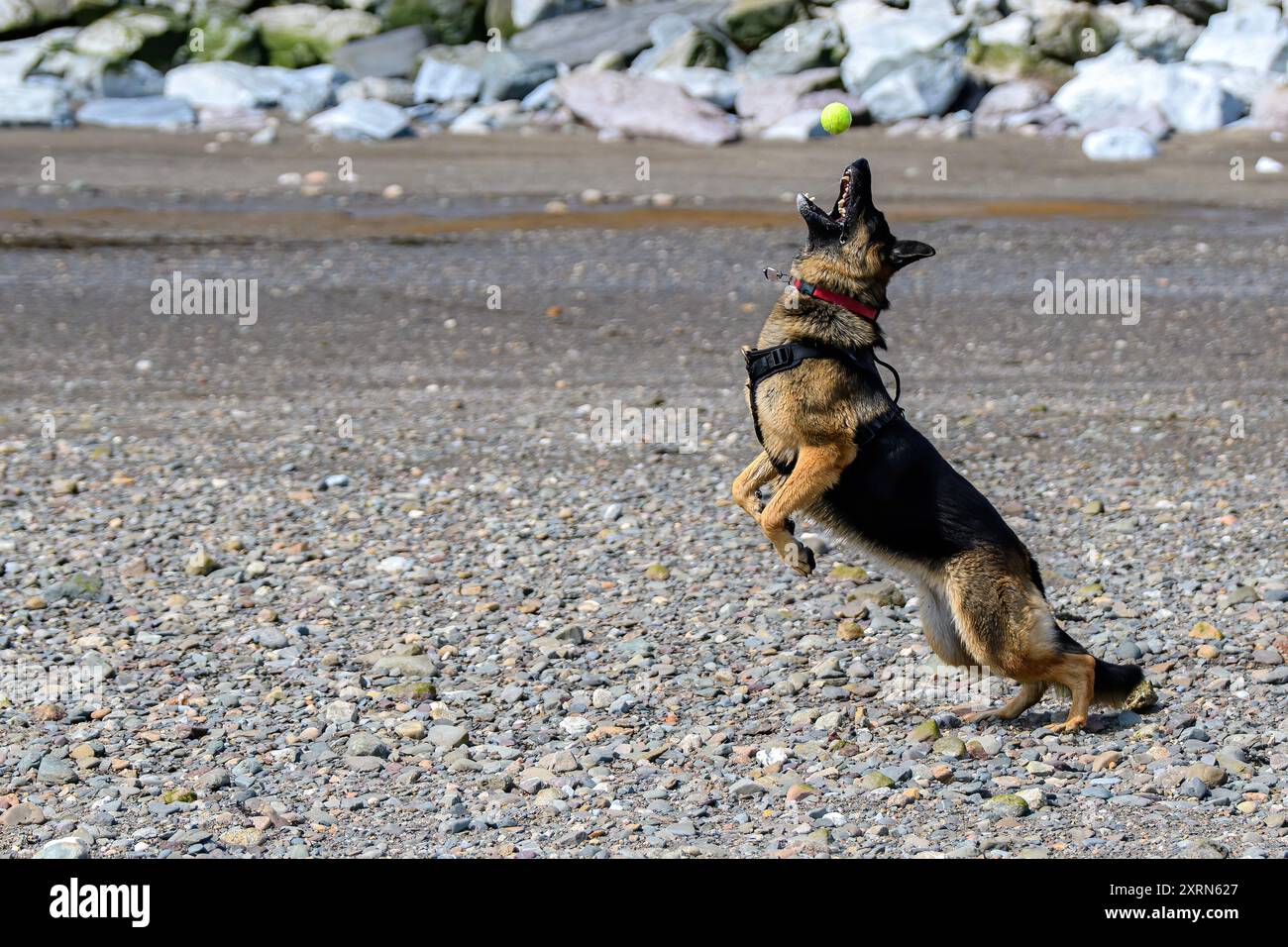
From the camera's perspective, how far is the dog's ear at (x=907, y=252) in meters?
6.04

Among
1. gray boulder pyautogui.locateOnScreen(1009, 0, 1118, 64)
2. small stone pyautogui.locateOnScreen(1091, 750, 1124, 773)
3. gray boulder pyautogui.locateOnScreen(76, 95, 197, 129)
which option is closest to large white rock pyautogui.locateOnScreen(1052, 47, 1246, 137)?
gray boulder pyautogui.locateOnScreen(1009, 0, 1118, 64)

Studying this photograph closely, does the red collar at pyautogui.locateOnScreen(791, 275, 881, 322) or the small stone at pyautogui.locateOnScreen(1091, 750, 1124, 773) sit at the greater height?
the red collar at pyautogui.locateOnScreen(791, 275, 881, 322)

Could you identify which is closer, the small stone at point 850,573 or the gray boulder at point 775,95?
the small stone at point 850,573

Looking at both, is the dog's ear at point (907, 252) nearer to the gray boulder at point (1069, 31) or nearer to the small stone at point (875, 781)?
the small stone at point (875, 781)

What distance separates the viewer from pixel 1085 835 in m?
5.50

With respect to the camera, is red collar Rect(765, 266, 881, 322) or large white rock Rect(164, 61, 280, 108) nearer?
red collar Rect(765, 266, 881, 322)

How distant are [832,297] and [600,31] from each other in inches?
1043

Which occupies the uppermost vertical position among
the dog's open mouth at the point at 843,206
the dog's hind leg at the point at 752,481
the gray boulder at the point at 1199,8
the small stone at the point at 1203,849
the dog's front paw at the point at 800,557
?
the gray boulder at the point at 1199,8

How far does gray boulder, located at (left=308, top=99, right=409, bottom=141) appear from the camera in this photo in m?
25.1

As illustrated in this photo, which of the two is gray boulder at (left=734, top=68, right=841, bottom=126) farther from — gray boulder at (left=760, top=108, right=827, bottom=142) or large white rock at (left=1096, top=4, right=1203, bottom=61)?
large white rock at (left=1096, top=4, right=1203, bottom=61)

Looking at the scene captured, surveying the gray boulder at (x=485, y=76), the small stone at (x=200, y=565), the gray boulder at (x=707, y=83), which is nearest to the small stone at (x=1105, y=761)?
the small stone at (x=200, y=565)

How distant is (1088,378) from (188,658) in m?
7.86

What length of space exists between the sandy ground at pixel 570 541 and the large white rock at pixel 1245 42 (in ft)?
34.9

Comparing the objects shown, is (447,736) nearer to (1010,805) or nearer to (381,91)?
(1010,805)
